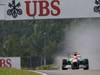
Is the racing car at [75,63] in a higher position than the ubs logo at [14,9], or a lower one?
lower

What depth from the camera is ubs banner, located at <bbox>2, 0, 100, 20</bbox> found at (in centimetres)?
2936

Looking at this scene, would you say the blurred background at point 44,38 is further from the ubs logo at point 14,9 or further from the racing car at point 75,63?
the racing car at point 75,63

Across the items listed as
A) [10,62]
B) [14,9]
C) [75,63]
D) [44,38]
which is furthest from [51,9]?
[44,38]

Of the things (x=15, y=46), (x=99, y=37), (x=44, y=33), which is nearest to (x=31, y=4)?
(x=99, y=37)

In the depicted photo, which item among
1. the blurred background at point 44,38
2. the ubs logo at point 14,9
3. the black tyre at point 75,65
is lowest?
the blurred background at point 44,38

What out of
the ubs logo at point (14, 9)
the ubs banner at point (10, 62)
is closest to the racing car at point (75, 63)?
the ubs banner at point (10, 62)

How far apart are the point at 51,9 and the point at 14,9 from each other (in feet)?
7.08

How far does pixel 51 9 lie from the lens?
97.5 ft

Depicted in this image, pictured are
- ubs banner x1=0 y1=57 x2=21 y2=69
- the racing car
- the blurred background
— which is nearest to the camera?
the racing car

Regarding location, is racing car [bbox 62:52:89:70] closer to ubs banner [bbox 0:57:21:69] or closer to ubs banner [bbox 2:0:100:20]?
ubs banner [bbox 2:0:100:20]

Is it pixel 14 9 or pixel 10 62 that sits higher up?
pixel 14 9

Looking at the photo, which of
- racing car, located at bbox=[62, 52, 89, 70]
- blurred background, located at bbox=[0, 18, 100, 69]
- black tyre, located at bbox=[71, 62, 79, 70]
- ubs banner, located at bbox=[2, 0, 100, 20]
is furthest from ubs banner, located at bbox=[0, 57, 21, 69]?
blurred background, located at bbox=[0, 18, 100, 69]

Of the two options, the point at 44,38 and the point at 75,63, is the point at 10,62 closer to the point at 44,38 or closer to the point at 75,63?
the point at 75,63

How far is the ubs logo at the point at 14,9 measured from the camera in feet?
97.9
